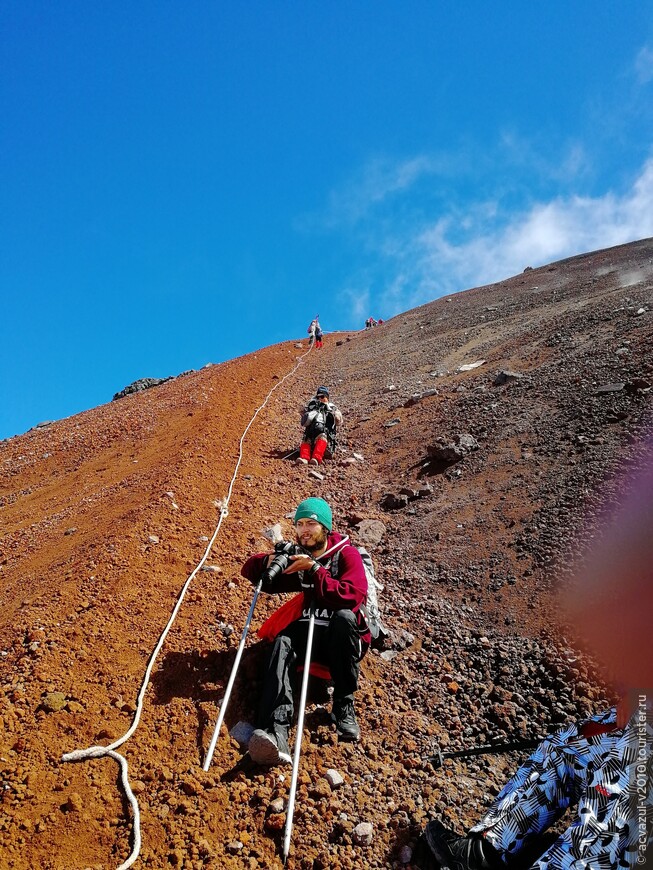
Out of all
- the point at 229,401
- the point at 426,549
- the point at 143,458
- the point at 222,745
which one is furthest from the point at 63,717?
the point at 229,401

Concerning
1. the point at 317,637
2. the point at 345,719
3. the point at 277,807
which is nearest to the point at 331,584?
the point at 317,637

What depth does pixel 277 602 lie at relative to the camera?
5207 mm

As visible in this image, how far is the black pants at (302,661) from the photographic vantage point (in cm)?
355

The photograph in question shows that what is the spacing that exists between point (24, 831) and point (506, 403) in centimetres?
924

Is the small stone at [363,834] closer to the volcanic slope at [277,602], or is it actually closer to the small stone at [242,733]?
the volcanic slope at [277,602]

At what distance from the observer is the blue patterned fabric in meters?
2.26

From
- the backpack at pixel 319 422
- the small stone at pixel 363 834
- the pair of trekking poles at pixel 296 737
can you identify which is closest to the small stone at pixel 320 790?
the pair of trekking poles at pixel 296 737

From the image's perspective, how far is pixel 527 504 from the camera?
668cm

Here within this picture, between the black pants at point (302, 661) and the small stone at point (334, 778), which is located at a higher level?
the black pants at point (302, 661)

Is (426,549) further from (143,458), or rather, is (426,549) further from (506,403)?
(143,458)

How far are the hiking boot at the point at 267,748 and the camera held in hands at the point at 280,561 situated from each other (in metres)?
1.07

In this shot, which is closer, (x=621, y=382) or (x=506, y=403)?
(x=621, y=382)

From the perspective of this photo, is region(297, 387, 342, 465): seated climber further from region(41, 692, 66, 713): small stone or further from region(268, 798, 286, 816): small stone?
region(268, 798, 286, 816): small stone

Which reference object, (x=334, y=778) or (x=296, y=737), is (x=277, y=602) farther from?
(x=334, y=778)
